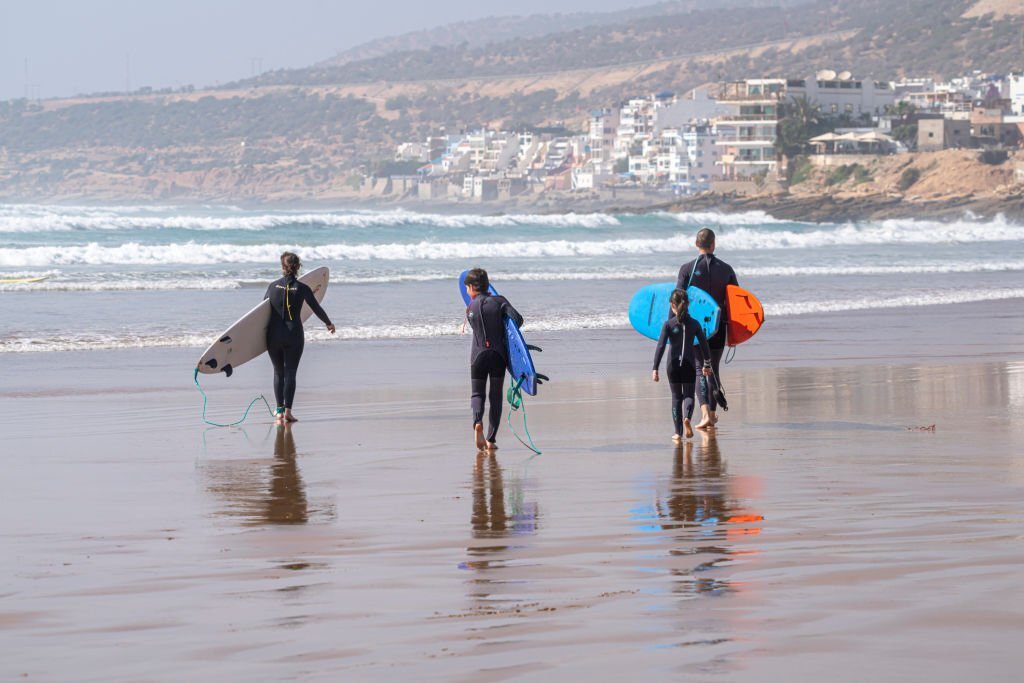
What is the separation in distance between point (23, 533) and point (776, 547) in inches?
126

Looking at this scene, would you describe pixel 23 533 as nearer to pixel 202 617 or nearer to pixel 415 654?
pixel 202 617

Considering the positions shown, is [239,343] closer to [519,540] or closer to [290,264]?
[290,264]

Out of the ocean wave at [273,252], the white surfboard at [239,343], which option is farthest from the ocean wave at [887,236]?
the white surfboard at [239,343]

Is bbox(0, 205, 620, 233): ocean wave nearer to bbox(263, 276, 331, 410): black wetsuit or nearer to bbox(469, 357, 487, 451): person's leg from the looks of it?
bbox(263, 276, 331, 410): black wetsuit

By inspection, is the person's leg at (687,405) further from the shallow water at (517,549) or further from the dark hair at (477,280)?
the dark hair at (477,280)

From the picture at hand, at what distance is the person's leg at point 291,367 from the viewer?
35.3ft

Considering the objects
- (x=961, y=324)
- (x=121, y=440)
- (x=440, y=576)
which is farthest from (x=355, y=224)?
(x=440, y=576)

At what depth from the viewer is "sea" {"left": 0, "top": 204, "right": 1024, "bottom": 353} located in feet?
68.3

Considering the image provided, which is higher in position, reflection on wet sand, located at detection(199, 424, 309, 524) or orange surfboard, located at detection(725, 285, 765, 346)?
orange surfboard, located at detection(725, 285, 765, 346)

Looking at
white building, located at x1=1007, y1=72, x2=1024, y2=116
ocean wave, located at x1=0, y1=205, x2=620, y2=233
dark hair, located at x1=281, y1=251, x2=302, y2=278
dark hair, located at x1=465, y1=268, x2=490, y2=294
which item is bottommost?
dark hair, located at x1=465, y1=268, x2=490, y2=294

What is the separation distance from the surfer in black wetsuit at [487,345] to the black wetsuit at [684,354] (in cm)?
107

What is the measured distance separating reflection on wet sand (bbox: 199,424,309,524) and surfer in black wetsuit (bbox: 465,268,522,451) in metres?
1.19

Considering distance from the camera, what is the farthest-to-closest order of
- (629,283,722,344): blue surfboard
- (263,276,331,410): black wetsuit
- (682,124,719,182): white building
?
(682,124,719,182): white building, (629,283,722,344): blue surfboard, (263,276,331,410): black wetsuit

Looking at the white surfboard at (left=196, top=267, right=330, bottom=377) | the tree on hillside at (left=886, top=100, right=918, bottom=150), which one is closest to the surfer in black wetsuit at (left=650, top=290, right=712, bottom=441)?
the white surfboard at (left=196, top=267, right=330, bottom=377)
